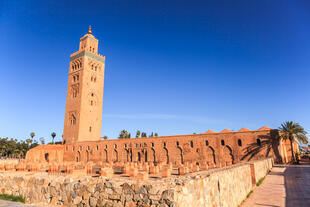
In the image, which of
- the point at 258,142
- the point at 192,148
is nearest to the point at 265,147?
the point at 258,142

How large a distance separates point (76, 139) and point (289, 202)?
33.1 meters

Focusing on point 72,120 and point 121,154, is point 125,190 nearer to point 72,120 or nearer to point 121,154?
point 121,154

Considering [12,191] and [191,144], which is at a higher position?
[191,144]

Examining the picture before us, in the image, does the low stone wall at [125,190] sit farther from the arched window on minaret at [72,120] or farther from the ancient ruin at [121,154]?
the arched window on minaret at [72,120]

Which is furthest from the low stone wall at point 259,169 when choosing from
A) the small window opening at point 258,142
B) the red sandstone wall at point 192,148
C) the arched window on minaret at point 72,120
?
the arched window on minaret at point 72,120

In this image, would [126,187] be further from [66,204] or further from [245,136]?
[245,136]

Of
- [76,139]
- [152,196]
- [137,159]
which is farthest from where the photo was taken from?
[76,139]

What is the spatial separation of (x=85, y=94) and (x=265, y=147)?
1149 inches

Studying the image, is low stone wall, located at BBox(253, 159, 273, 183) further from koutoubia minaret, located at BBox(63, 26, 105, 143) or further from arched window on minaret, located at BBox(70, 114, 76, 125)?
arched window on minaret, located at BBox(70, 114, 76, 125)

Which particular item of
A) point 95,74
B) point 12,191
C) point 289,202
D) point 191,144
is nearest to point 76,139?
point 95,74

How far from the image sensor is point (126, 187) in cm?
356

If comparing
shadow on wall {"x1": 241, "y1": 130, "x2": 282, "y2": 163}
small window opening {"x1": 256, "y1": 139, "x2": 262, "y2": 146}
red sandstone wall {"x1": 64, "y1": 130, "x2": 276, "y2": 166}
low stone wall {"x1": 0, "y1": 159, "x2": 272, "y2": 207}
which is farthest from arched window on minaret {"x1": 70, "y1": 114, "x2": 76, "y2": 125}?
low stone wall {"x1": 0, "y1": 159, "x2": 272, "y2": 207}

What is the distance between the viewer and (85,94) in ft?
119

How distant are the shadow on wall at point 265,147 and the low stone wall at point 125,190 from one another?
1668 cm
